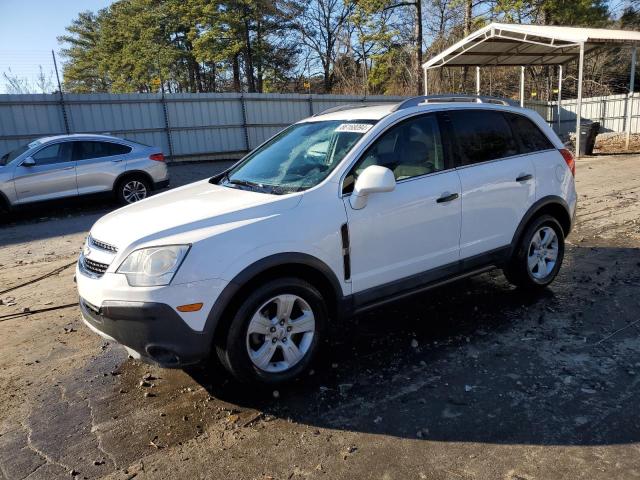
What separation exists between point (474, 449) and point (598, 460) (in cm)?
62

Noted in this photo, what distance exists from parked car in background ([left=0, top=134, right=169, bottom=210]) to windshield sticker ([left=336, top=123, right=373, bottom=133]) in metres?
8.10

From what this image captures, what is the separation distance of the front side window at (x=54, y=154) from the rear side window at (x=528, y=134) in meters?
8.83

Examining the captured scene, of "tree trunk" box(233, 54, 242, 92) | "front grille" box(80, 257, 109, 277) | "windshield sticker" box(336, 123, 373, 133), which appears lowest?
"front grille" box(80, 257, 109, 277)

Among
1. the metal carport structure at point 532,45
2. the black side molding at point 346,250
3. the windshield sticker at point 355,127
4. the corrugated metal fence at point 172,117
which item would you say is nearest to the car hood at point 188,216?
the black side molding at point 346,250

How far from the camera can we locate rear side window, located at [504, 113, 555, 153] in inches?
190

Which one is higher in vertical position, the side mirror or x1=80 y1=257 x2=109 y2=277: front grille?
the side mirror

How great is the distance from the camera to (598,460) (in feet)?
8.76

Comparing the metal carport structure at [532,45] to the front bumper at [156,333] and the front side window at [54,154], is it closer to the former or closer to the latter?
the front side window at [54,154]

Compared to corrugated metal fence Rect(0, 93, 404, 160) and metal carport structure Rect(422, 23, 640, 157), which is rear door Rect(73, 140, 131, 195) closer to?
corrugated metal fence Rect(0, 93, 404, 160)

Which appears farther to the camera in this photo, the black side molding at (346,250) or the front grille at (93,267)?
the black side molding at (346,250)

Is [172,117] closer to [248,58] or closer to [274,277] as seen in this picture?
[274,277]

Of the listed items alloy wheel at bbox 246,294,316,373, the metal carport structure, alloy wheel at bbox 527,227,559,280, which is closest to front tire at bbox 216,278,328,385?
alloy wheel at bbox 246,294,316,373

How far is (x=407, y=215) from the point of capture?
3.82 meters

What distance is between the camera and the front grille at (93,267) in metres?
3.28
